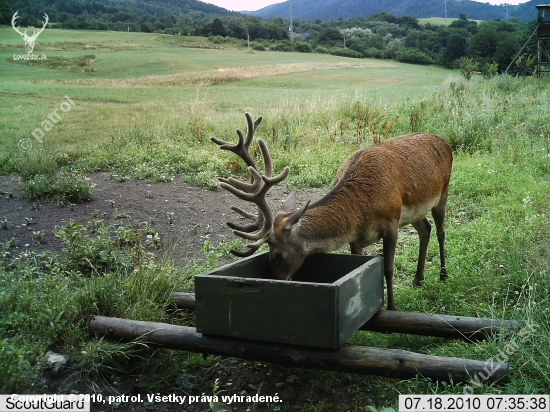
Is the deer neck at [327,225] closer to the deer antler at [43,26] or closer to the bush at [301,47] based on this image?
the deer antler at [43,26]

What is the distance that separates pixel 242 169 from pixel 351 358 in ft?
22.1

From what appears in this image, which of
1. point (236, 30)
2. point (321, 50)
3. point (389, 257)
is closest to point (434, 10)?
point (321, 50)

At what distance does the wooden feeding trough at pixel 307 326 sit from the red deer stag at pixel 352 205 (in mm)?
333

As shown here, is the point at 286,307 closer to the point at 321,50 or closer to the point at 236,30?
the point at 236,30

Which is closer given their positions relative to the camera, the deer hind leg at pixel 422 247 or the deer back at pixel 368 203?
the deer back at pixel 368 203

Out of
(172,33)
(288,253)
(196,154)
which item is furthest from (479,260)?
(172,33)

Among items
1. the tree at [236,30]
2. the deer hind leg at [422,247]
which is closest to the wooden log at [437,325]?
the deer hind leg at [422,247]

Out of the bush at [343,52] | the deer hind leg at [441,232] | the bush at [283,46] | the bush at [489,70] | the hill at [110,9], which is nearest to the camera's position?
the deer hind leg at [441,232]

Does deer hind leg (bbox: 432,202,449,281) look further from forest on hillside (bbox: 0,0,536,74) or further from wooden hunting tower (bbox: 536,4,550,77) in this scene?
wooden hunting tower (bbox: 536,4,550,77)

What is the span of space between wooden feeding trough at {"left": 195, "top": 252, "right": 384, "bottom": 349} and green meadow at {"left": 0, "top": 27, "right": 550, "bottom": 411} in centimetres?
46

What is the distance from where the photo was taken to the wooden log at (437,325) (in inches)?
155

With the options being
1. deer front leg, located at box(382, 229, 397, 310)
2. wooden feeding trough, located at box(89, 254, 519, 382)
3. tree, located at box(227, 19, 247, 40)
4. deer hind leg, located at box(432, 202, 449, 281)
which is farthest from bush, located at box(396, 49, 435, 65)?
wooden feeding trough, located at box(89, 254, 519, 382)

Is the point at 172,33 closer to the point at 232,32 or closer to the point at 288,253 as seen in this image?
the point at 232,32

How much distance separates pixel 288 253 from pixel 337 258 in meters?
0.44
